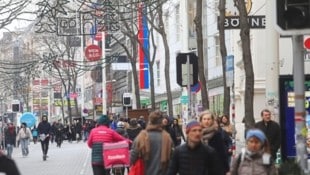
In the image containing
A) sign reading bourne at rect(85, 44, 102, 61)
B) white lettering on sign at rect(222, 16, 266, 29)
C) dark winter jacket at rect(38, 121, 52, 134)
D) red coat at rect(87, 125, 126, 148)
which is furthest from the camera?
sign reading bourne at rect(85, 44, 102, 61)

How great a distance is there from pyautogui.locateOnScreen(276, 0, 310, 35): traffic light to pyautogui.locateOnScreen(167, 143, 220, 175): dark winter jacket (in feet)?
5.46

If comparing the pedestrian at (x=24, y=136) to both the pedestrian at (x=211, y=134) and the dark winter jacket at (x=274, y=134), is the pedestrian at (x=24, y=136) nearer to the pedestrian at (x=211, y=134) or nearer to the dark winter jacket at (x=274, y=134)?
the dark winter jacket at (x=274, y=134)

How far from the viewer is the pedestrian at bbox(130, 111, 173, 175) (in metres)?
11.5

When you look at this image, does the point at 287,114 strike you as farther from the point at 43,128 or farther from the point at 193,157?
the point at 43,128

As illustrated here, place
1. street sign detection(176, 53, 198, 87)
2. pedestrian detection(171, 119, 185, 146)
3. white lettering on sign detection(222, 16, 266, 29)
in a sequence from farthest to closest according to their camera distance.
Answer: pedestrian detection(171, 119, 185, 146) < white lettering on sign detection(222, 16, 266, 29) < street sign detection(176, 53, 198, 87)

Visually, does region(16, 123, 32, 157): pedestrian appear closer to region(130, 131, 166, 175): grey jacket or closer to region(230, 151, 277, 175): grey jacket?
region(130, 131, 166, 175): grey jacket

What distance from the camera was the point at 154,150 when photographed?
37.9ft

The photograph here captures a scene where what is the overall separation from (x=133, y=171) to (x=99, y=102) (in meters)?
71.5

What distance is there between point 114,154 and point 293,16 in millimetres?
6660

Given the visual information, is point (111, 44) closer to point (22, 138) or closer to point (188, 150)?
point (22, 138)

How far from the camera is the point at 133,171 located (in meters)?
11.6

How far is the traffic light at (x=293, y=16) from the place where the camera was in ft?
29.1

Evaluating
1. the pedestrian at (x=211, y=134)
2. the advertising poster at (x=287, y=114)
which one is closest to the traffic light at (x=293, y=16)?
the pedestrian at (x=211, y=134)

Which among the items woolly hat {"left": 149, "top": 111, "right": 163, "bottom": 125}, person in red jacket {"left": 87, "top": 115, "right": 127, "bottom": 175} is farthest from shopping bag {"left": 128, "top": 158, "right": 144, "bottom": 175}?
person in red jacket {"left": 87, "top": 115, "right": 127, "bottom": 175}
